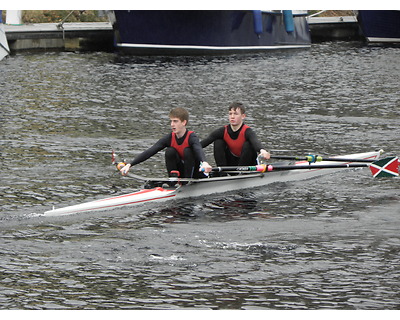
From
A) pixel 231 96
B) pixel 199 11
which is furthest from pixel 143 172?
pixel 199 11

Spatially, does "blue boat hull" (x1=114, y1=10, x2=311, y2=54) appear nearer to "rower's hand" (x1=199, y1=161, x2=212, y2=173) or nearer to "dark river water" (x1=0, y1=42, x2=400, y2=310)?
"dark river water" (x1=0, y1=42, x2=400, y2=310)

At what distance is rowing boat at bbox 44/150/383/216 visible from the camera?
543 inches

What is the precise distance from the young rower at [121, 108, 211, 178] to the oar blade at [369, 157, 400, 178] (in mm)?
3791

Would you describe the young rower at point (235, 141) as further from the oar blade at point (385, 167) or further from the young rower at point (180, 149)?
the oar blade at point (385, 167)

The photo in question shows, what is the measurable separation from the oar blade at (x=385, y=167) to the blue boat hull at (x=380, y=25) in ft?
94.2

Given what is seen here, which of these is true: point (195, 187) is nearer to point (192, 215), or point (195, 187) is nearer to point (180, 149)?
point (180, 149)

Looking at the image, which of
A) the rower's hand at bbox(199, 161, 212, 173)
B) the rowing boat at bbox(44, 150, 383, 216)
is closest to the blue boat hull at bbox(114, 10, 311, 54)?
the rowing boat at bbox(44, 150, 383, 216)

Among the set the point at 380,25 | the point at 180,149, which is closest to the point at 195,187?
the point at 180,149

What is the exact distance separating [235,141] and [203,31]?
24052 mm

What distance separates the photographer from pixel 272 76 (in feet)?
106
